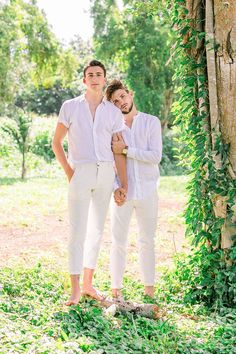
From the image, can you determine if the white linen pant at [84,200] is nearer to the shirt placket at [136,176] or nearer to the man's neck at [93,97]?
A: the shirt placket at [136,176]

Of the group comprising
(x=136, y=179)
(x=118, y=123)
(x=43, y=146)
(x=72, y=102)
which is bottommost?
(x=136, y=179)

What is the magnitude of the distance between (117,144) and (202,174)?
76 centimetres

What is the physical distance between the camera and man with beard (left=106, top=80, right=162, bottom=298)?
3994 millimetres

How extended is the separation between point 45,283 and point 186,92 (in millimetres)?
1974

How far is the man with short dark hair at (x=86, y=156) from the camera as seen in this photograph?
3.87 m

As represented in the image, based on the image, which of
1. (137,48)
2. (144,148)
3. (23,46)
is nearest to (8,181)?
(23,46)

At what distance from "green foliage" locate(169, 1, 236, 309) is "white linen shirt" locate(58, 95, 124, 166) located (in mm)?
697

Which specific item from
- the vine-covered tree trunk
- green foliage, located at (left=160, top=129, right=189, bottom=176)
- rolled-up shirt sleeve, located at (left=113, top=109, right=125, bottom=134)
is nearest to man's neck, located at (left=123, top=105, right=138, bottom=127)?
rolled-up shirt sleeve, located at (left=113, top=109, right=125, bottom=134)

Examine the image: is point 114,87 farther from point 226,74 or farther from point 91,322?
point 91,322

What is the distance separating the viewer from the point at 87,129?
389cm


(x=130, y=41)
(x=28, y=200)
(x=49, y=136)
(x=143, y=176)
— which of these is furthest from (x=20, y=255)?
(x=130, y=41)

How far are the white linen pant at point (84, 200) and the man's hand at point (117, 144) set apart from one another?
0.11 m

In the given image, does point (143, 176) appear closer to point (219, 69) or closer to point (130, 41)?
point (219, 69)

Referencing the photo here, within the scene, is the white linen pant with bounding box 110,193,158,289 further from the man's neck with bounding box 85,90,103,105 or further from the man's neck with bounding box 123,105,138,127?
the man's neck with bounding box 85,90,103,105
